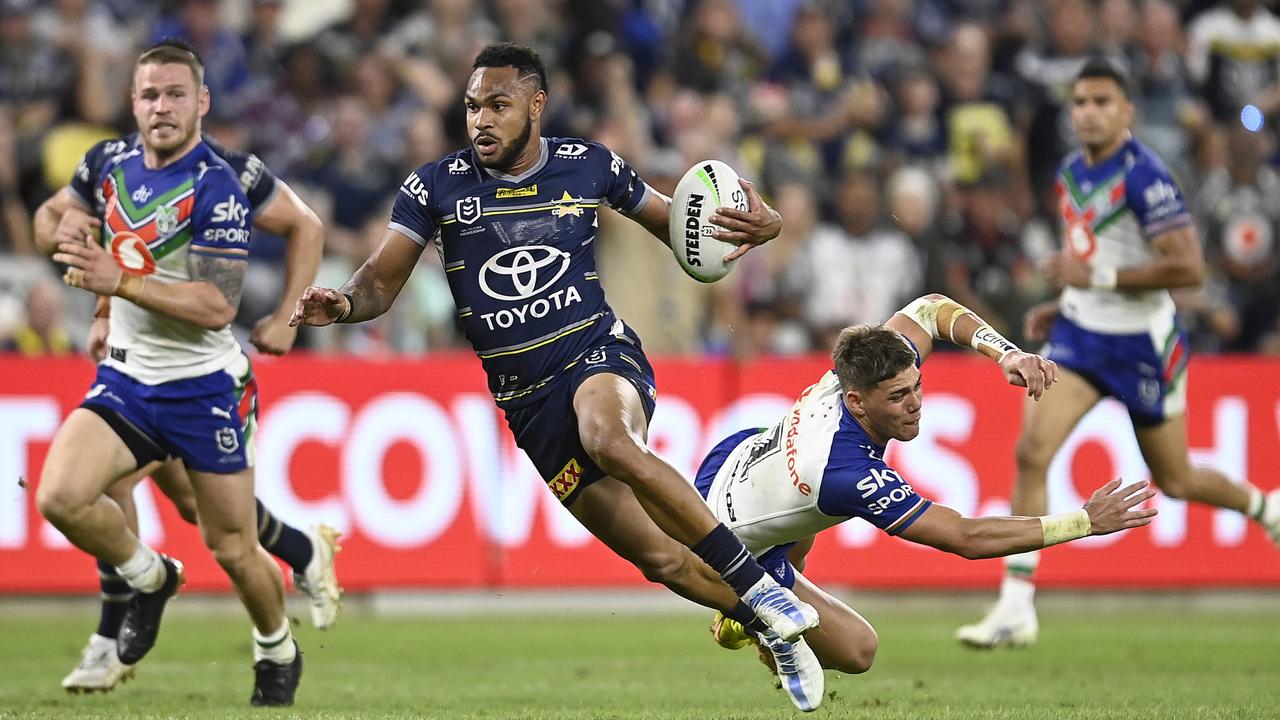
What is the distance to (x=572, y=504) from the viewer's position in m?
7.86

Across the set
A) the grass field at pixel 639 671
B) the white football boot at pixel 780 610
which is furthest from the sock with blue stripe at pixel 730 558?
the grass field at pixel 639 671

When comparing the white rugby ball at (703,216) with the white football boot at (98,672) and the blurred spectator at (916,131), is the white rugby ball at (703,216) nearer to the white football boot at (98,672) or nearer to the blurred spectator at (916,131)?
the white football boot at (98,672)

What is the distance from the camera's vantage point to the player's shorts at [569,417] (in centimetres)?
760

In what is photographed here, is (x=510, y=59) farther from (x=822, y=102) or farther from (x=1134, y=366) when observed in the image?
(x=822, y=102)

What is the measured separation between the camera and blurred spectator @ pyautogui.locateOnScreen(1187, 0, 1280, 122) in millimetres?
17281

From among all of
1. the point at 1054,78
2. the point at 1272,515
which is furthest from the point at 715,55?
the point at 1272,515

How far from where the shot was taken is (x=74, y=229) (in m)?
7.75

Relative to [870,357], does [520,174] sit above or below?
above

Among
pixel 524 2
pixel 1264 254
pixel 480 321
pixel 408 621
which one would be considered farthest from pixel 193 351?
pixel 1264 254

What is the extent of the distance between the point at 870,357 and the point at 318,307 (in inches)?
89.0

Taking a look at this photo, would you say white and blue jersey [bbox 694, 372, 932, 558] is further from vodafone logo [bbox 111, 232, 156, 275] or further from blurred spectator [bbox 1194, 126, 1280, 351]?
blurred spectator [bbox 1194, 126, 1280, 351]

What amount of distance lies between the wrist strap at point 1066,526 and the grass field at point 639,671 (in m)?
0.98

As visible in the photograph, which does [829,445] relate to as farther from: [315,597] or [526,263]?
[315,597]

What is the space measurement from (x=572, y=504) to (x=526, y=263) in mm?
1117
